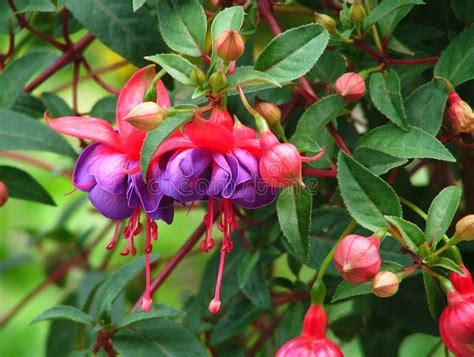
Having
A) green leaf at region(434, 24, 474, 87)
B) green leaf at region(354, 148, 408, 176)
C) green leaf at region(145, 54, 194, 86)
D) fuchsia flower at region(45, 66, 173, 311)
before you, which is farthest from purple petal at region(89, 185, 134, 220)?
green leaf at region(434, 24, 474, 87)

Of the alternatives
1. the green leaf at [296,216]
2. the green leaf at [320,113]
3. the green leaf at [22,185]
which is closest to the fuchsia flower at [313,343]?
the green leaf at [296,216]

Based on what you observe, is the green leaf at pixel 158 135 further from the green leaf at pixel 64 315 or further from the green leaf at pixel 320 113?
the green leaf at pixel 64 315

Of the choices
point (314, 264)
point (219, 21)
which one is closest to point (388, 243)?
point (314, 264)

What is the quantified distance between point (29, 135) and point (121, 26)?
0.17m

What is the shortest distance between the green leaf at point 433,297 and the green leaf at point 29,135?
0.43 m

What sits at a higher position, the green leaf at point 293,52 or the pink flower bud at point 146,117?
the pink flower bud at point 146,117

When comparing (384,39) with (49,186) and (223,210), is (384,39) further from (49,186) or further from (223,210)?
(49,186)

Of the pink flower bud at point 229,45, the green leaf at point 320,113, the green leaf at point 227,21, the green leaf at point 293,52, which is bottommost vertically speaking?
the green leaf at point 320,113

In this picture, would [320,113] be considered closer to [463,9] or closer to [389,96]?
[389,96]

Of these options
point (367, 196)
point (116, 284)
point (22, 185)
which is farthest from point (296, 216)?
point (22, 185)

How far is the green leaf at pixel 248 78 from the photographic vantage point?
688mm

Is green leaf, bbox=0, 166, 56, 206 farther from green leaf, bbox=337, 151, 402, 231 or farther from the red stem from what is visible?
green leaf, bbox=337, 151, 402, 231

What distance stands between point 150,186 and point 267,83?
13 centimetres

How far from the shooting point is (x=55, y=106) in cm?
106
